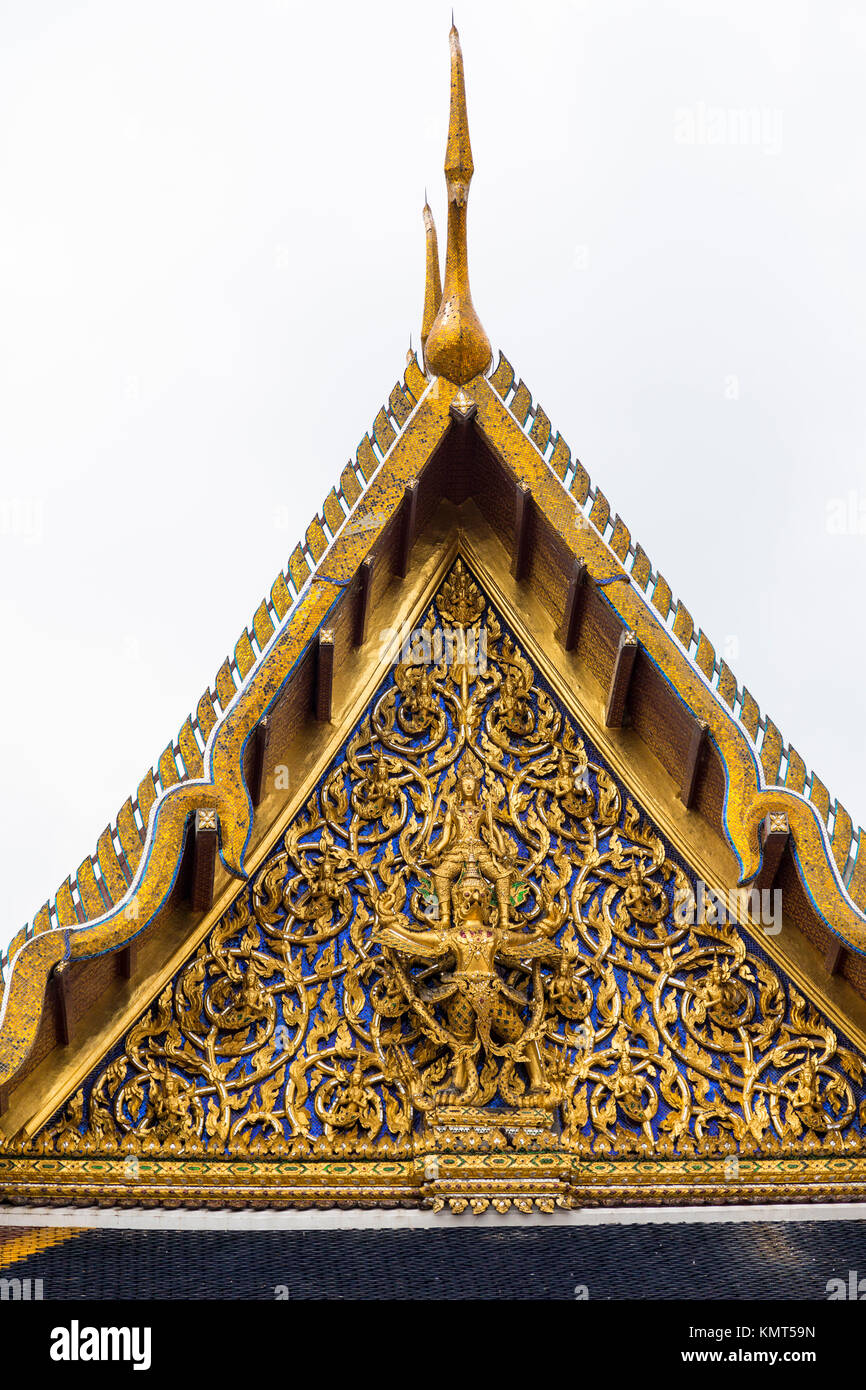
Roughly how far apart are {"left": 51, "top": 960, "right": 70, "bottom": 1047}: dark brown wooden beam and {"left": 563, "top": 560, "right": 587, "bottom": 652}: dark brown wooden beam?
2629 millimetres

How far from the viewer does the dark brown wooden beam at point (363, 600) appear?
7.94 meters

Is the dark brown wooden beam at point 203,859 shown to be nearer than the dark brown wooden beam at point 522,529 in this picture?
Yes

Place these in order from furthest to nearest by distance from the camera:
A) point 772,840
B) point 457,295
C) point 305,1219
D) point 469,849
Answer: point 457,295 < point 469,849 < point 772,840 < point 305,1219

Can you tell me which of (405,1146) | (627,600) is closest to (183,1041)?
(405,1146)

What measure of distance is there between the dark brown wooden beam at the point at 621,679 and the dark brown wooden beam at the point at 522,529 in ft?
2.26

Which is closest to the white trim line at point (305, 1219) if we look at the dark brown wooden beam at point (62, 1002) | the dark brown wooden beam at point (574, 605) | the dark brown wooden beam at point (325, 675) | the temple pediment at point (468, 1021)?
the temple pediment at point (468, 1021)

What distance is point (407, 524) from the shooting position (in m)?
8.27

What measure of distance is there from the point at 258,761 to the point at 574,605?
151 centimetres

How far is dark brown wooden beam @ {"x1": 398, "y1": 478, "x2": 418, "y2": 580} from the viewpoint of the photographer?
8.09 m

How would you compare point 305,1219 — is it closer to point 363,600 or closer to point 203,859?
point 203,859

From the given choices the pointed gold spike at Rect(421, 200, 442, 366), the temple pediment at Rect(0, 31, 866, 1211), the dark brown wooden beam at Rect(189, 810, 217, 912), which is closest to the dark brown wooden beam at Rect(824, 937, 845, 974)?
the temple pediment at Rect(0, 31, 866, 1211)

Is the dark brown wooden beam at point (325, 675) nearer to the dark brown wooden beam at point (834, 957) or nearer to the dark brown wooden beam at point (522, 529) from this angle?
the dark brown wooden beam at point (522, 529)

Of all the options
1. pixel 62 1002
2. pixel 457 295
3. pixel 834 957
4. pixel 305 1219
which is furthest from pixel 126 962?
pixel 457 295

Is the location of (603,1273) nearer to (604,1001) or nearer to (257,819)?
(604,1001)
